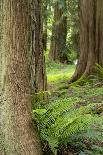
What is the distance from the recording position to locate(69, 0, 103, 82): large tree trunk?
40.4 ft

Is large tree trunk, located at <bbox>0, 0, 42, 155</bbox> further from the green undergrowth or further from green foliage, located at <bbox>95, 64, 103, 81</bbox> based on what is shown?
green foliage, located at <bbox>95, 64, 103, 81</bbox>

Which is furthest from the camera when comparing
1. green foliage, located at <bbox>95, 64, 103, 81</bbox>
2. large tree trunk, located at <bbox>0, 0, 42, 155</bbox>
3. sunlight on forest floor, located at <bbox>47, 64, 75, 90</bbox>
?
sunlight on forest floor, located at <bbox>47, 64, 75, 90</bbox>

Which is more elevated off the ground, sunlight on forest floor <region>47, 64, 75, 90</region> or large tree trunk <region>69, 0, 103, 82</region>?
large tree trunk <region>69, 0, 103, 82</region>

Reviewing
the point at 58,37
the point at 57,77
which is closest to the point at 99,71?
the point at 57,77

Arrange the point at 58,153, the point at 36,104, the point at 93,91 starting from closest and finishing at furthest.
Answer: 1. the point at 58,153
2. the point at 36,104
3. the point at 93,91

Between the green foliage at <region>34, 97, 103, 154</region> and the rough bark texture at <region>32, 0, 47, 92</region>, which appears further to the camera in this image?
the rough bark texture at <region>32, 0, 47, 92</region>

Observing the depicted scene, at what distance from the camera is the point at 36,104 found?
515 cm

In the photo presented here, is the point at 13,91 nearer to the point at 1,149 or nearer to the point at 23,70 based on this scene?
the point at 23,70

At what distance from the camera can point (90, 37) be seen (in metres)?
12.6

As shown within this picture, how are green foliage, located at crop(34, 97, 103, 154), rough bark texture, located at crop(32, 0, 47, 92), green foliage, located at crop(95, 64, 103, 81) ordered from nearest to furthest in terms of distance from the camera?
1. green foliage, located at crop(34, 97, 103, 154)
2. rough bark texture, located at crop(32, 0, 47, 92)
3. green foliage, located at crop(95, 64, 103, 81)

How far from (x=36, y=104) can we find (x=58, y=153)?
30.5 inches

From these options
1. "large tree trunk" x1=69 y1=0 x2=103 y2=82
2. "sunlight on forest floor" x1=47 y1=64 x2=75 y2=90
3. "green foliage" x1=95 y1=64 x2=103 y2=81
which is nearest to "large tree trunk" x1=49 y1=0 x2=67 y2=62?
"sunlight on forest floor" x1=47 y1=64 x2=75 y2=90

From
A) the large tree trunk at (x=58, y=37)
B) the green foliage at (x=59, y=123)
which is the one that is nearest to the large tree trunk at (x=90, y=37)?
the green foliage at (x=59, y=123)

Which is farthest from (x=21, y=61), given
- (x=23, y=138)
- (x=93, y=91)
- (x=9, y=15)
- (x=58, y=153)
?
(x=93, y=91)
